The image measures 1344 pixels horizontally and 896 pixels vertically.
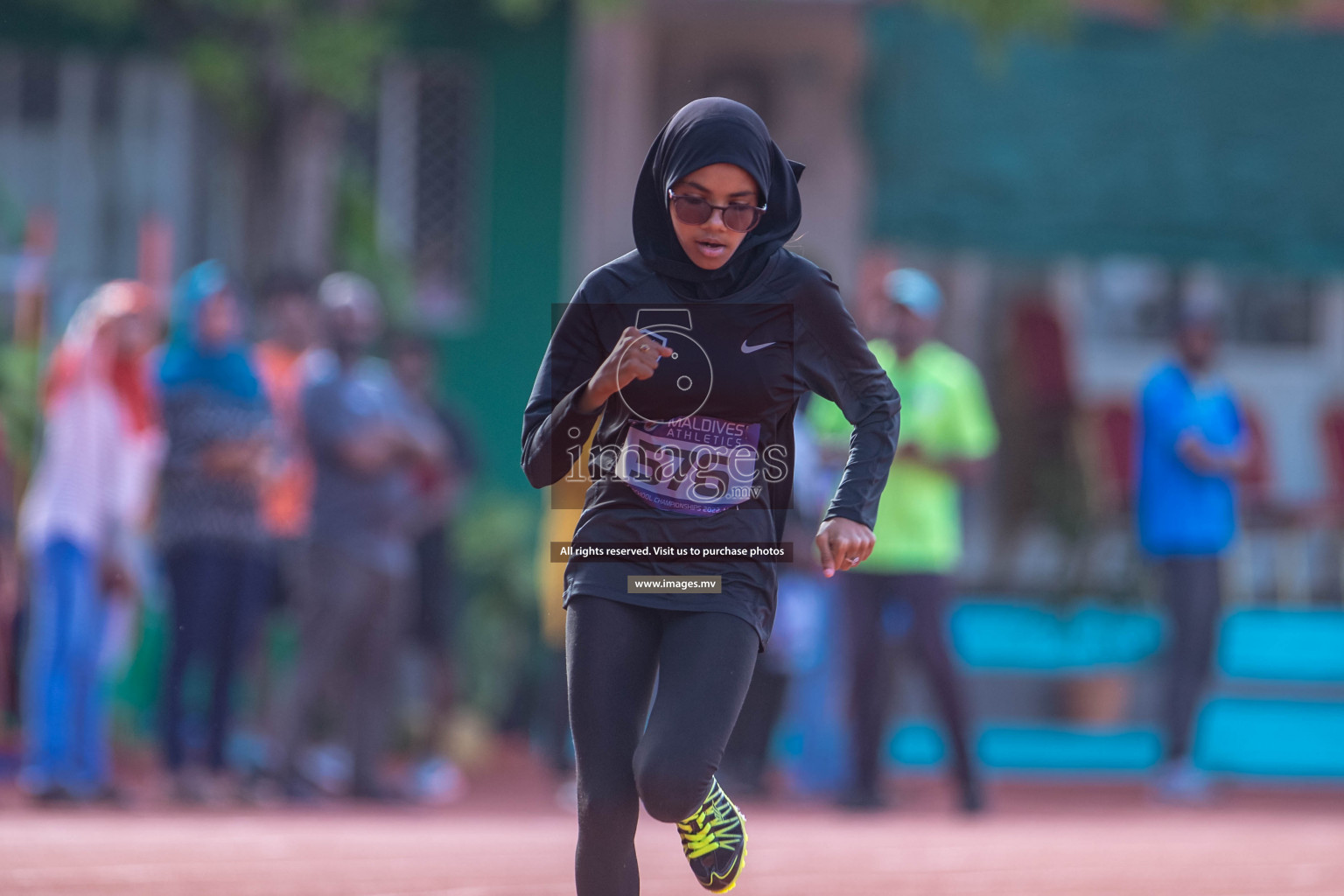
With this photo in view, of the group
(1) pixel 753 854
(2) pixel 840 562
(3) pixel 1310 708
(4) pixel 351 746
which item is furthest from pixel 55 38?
(2) pixel 840 562

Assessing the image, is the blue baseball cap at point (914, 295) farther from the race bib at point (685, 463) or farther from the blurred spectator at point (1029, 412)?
the race bib at point (685, 463)

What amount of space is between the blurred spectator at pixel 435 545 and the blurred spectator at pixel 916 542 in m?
2.26

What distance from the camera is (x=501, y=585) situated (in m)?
11.7

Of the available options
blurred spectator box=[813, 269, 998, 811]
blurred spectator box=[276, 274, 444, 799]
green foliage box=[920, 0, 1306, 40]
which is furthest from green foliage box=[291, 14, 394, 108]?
blurred spectator box=[813, 269, 998, 811]

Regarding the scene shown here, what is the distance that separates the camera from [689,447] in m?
4.07

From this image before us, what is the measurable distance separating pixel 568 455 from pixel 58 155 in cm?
967

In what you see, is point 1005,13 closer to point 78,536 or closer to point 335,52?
point 335,52

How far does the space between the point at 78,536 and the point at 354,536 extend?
126 cm

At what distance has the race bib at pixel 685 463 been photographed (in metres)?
4.07

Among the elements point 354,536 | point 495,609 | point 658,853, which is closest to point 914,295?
point 354,536

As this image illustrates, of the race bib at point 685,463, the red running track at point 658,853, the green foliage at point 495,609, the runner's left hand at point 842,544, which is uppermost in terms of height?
→ the race bib at point 685,463

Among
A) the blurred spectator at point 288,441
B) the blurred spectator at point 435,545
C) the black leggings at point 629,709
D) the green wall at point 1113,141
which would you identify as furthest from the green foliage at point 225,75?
the black leggings at point 629,709

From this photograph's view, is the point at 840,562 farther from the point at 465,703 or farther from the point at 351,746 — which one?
the point at 465,703

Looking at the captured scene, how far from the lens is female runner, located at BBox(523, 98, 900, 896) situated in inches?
154
